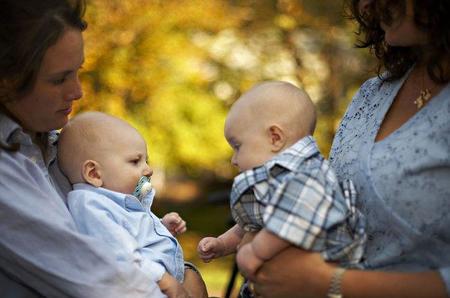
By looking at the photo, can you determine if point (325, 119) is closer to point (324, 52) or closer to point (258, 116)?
point (324, 52)

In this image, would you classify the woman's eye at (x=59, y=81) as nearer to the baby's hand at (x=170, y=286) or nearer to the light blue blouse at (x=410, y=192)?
the baby's hand at (x=170, y=286)

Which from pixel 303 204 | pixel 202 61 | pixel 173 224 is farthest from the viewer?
pixel 202 61

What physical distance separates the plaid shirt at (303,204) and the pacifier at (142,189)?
0.40 m

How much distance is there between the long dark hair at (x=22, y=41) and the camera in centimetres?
210

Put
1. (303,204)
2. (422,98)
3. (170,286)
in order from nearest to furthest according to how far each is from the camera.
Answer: (303,204) → (422,98) → (170,286)

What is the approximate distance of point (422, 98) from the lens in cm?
211

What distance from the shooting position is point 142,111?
6793 millimetres

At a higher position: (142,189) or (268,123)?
(268,123)

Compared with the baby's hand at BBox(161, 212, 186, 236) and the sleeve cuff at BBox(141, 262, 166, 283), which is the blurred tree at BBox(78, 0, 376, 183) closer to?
the baby's hand at BBox(161, 212, 186, 236)

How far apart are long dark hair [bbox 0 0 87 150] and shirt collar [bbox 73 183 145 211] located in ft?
1.04

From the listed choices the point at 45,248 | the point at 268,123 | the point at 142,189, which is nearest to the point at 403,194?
the point at 268,123

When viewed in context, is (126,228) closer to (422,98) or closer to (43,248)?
(43,248)

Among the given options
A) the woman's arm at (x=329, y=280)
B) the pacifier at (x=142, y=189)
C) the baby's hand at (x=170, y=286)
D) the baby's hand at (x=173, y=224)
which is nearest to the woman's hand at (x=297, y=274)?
the woman's arm at (x=329, y=280)

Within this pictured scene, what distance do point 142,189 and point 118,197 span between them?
112mm
